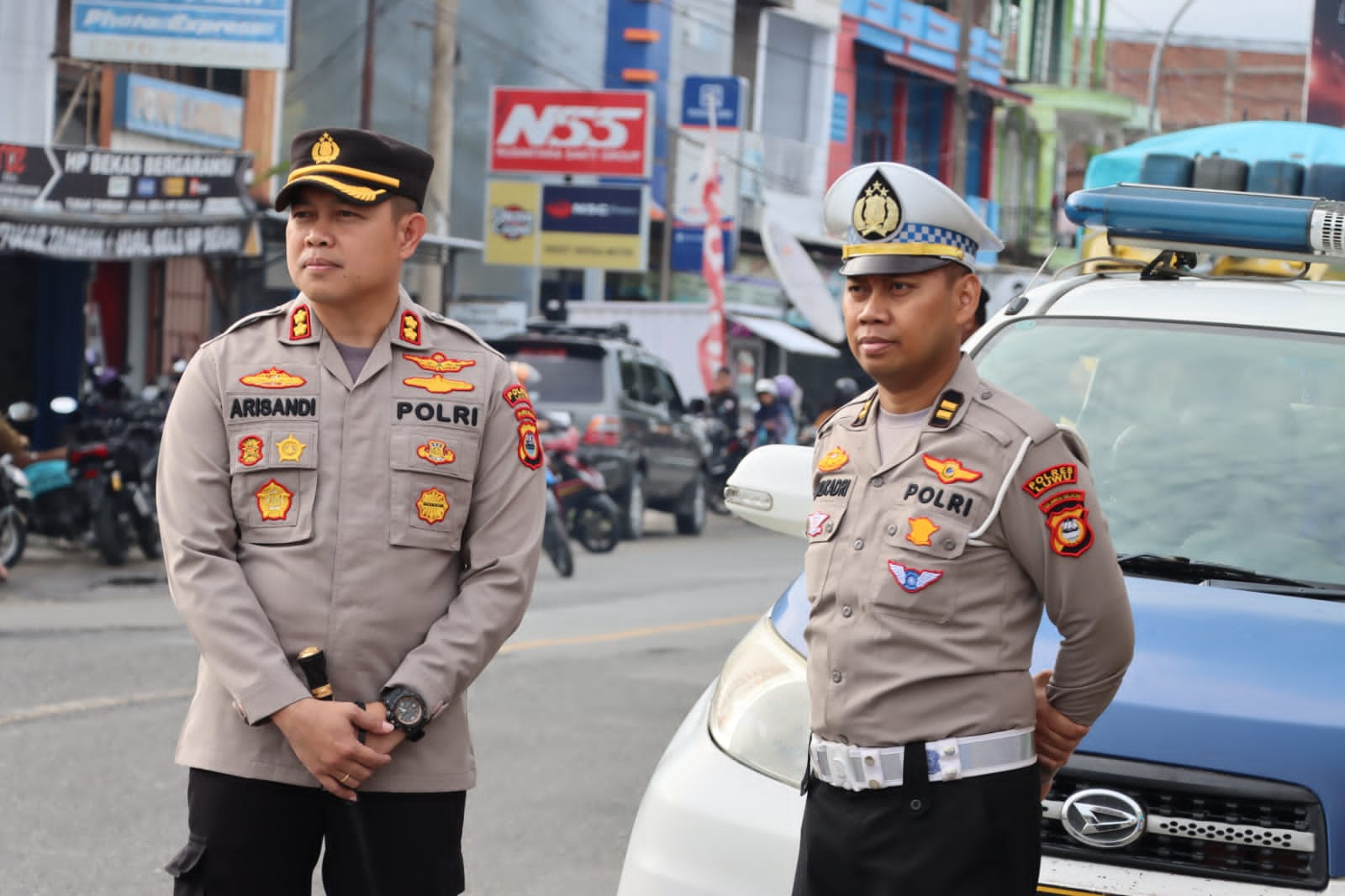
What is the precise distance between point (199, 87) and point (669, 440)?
7374mm

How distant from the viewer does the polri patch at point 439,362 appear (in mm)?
3408

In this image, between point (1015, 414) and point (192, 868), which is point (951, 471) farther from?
point (192, 868)

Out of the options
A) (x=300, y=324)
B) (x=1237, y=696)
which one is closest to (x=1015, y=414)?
(x=1237, y=696)

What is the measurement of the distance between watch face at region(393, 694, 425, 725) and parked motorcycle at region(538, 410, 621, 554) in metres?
13.8

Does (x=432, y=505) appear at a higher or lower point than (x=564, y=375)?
higher

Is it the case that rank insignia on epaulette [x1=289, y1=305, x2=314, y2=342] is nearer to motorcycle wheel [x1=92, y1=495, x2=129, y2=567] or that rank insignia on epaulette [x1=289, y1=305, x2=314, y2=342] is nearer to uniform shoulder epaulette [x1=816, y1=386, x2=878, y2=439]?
uniform shoulder epaulette [x1=816, y1=386, x2=878, y2=439]

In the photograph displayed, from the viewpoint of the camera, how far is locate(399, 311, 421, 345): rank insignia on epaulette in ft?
11.2

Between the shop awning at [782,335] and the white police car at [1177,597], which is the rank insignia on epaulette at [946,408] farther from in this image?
the shop awning at [782,335]

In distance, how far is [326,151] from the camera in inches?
131

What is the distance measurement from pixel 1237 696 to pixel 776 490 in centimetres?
104

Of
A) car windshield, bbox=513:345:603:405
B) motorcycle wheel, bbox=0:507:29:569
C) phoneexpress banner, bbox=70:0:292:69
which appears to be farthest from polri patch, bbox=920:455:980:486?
phoneexpress banner, bbox=70:0:292:69

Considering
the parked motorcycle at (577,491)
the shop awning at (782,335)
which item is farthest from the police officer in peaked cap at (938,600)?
the shop awning at (782,335)

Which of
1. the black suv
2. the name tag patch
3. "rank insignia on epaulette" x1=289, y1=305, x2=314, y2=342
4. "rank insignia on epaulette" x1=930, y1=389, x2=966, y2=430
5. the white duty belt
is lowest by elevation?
the black suv

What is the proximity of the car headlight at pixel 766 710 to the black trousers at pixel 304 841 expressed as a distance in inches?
30.2
